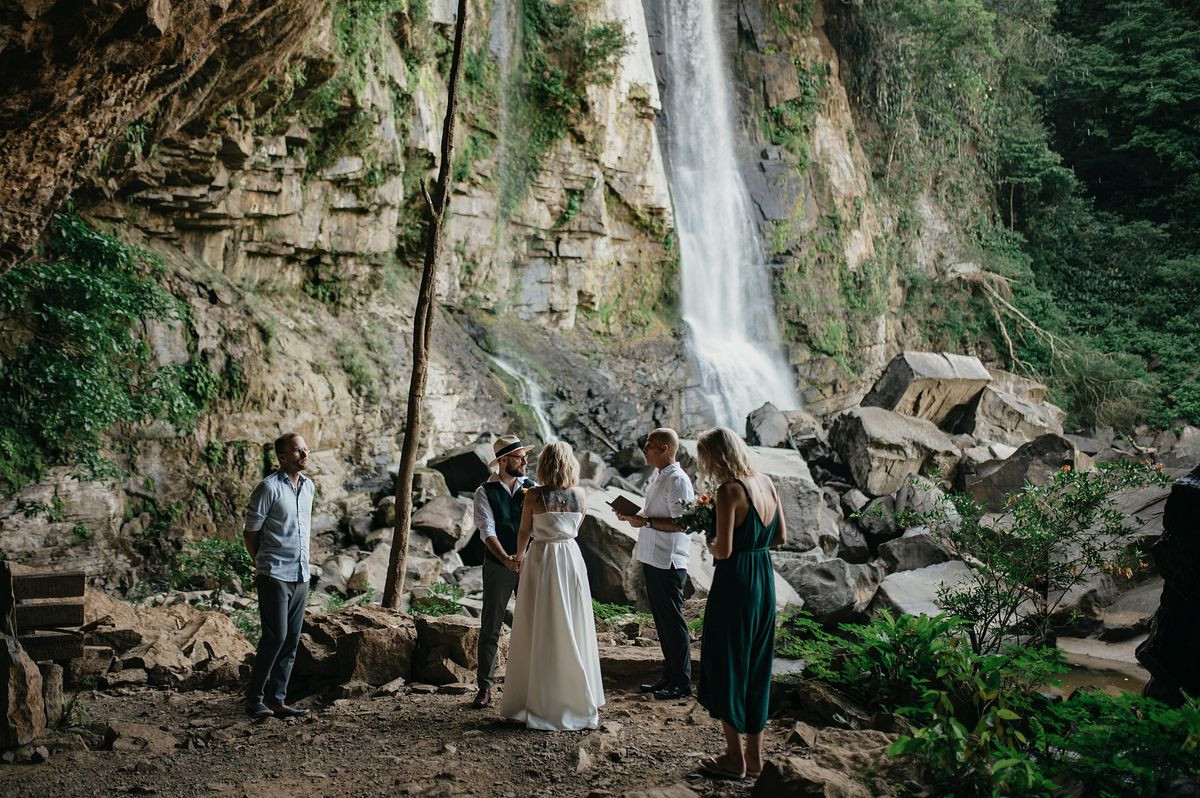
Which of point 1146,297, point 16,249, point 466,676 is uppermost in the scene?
point 1146,297

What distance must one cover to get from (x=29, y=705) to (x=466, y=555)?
6.73 metres

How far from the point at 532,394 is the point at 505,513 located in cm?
1053

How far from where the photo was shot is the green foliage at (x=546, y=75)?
717 inches

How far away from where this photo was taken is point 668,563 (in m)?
5.95

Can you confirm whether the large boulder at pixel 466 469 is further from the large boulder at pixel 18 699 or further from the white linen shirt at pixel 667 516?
the large boulder at pixel 18 699

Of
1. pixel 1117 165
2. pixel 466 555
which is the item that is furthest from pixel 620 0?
pixel 1117 165

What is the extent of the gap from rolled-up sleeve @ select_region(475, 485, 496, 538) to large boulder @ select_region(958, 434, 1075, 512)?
9.79 m

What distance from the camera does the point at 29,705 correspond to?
5.18 meters

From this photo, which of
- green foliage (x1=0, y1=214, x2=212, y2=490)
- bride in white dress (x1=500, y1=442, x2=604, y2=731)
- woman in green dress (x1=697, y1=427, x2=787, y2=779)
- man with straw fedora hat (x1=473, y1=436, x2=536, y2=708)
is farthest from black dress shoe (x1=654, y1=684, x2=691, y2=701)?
green foliage (x1=0, y1=214, x2=212, y2=490)

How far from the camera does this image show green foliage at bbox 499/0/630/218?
59.8 feet

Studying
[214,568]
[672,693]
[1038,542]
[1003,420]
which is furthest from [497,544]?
[1003,420]

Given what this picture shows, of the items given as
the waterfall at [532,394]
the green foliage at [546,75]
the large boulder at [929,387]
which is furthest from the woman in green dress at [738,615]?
the green foliage at [546,75]

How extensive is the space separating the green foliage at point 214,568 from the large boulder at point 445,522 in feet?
7.68

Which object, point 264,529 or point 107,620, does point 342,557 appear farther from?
point 264,529
